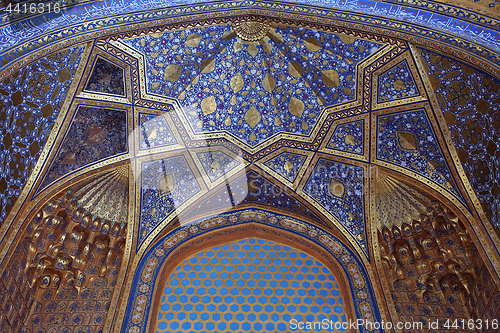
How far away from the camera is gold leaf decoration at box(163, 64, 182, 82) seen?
747 cm

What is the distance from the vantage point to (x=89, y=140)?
7.35 m

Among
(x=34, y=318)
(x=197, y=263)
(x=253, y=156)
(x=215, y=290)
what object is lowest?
(x=34, y=318)

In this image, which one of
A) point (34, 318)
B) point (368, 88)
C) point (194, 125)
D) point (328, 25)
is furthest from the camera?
point (194, 125)

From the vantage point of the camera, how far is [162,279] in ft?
25.6

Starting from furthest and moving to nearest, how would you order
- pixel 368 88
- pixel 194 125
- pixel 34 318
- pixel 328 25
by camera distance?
pixel 194 125
pixel 368 88
pixel 34 318
pixel 328 25

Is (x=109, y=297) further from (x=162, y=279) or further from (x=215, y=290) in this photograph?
(x=215, y=290)

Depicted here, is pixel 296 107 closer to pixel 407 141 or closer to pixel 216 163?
pixel 216 163

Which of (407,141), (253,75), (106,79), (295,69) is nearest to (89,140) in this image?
(106,79)

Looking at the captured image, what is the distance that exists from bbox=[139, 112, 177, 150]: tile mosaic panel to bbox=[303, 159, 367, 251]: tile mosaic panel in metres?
2.68

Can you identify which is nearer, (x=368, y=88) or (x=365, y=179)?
(x=368, y=88)

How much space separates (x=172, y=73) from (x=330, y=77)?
263cm

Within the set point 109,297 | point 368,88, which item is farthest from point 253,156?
point 109,297

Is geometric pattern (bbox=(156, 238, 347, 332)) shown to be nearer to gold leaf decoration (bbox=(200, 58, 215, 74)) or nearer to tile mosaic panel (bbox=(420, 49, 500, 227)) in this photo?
tile mosaic panel (bbox=(420, 49, 500, 227))

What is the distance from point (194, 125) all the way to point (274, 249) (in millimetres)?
2722
